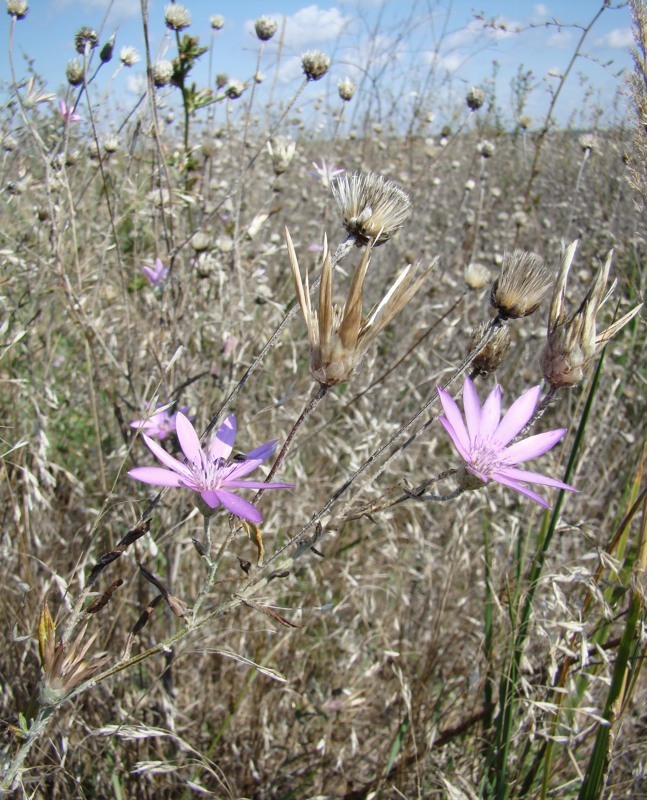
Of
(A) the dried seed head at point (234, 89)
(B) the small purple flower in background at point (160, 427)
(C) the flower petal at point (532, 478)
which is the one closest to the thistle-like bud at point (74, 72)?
(A) the dried seed head at point (234, 89)

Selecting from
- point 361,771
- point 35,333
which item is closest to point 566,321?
point 361,771

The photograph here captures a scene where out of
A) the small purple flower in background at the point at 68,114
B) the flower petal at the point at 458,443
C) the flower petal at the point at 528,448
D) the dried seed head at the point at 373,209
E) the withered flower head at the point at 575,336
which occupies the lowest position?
the flower petal at the point at 528,448

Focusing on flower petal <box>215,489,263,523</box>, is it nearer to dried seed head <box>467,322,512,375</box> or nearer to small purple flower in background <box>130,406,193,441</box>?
dried seed head <box>467,322,512,375</box>

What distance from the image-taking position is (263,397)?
1885mm

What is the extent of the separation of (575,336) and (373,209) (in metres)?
0.29

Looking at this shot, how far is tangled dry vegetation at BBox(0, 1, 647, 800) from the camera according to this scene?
1.00 metres

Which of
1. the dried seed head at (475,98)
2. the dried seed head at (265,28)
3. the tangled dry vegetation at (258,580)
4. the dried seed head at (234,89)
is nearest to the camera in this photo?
the tangled dry vegetation at (258,580)

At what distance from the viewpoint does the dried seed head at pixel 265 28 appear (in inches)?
62.5

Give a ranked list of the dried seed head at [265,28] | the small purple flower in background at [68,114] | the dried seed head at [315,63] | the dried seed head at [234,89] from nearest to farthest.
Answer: the small purple flower in background at [68,114] → the dried seed head at [315,63] → the dried seed head at [265,28] → the dried seed head at [234,89]

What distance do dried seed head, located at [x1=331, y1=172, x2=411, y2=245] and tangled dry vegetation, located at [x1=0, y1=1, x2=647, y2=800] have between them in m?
0.14

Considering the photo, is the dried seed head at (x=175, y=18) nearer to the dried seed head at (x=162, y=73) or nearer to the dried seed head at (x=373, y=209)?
the dried seed head at (x=162, y=73)

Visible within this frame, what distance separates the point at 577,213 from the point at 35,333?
150 inches

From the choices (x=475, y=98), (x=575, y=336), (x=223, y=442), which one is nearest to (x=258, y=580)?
(x=223, y=442)

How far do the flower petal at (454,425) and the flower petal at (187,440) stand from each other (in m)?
0.31
